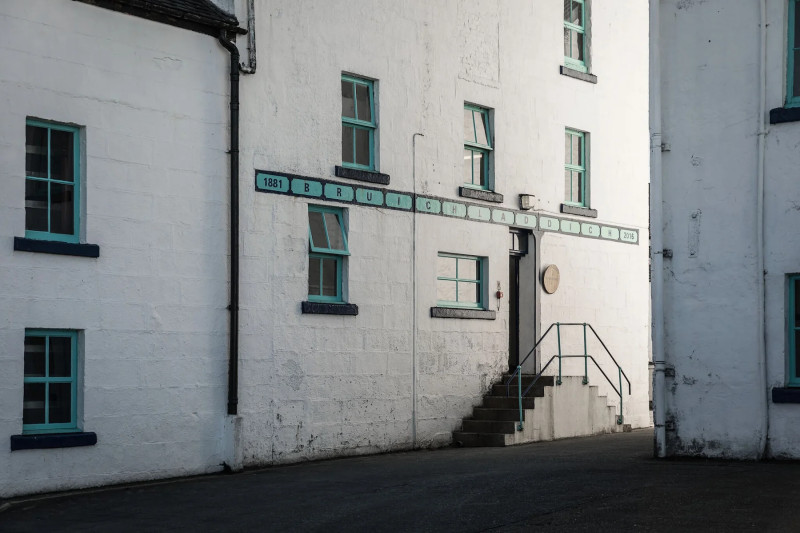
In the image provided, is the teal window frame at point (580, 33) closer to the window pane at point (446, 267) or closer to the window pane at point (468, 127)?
the window pane at point (468, 127)

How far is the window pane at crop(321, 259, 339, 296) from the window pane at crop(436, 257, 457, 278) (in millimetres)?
2331

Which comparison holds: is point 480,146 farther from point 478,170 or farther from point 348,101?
point 348,101

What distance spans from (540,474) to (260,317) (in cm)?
475

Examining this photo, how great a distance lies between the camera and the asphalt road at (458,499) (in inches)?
432

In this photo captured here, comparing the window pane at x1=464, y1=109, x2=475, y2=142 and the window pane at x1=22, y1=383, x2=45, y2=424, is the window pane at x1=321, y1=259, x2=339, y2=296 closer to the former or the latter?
the window pane at x1=464, y1=109, x2=475, y2=142

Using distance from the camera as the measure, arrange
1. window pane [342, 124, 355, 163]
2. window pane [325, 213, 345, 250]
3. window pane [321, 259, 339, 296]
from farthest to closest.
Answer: window pane [342, 124, 355, 163] < window pane [325, 213, 345, 250] < window pane [321, 259, 339, 296]

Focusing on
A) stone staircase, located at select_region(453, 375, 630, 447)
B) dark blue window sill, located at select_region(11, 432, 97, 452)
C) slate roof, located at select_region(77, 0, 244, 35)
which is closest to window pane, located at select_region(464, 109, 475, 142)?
stone staircase, located at select_region(453, 375, 630, 447)

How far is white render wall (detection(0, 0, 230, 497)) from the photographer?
1443 centimetres

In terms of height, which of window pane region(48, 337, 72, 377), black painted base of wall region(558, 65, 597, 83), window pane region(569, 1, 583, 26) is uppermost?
window pane region(569, 1, 583, 26)

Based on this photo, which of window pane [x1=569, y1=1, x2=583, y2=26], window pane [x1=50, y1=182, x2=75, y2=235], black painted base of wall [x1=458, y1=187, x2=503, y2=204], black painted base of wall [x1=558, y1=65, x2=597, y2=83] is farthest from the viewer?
window pane [x1=569, y1=1, x2=583, y2=26]

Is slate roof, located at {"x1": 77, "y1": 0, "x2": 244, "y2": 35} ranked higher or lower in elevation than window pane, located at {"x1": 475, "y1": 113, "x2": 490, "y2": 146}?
higher

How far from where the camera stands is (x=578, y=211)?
23.1 meters

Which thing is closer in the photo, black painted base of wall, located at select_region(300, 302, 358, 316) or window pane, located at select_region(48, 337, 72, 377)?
window pane, located at select_region(48, 337, 72, 377)

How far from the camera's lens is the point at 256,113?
1744 centimetres
